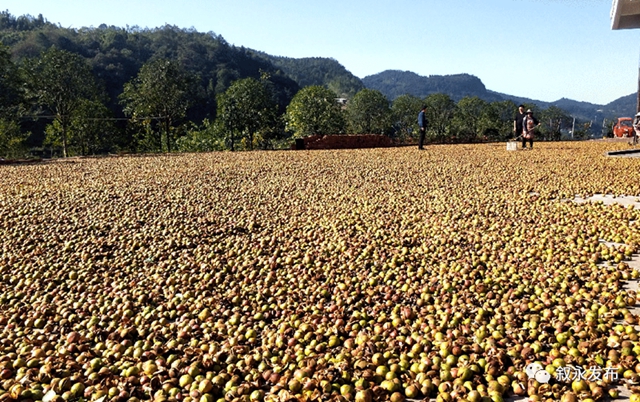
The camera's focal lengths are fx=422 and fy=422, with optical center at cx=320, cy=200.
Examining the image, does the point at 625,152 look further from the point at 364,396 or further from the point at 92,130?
the point at 92,130

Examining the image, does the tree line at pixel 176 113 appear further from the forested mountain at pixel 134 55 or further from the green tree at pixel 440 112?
the forested mountain at pixel 134 55

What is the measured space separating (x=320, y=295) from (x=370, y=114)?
3247cm

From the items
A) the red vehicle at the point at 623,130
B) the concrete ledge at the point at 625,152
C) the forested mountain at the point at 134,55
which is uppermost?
the forested mountain at the point at 134,55

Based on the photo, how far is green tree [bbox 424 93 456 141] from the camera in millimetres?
39438

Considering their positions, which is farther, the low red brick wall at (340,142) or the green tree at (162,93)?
the green tree at (162,93)

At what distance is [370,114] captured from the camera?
35.4 meters

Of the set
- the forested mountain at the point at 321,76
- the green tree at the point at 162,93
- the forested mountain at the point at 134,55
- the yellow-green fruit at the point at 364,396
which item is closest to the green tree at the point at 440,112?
the green tree at the point at 162,93

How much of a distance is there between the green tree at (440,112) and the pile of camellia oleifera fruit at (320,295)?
3133 centimetres

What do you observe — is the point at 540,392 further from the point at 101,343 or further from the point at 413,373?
the point at 101,343

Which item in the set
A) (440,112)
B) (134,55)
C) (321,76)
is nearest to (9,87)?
(440,112)

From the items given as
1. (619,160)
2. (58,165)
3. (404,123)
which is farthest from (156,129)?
(619,160)

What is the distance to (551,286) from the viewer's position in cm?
416

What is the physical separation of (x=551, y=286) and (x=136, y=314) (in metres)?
4.12

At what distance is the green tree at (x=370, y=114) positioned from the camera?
116 feet
